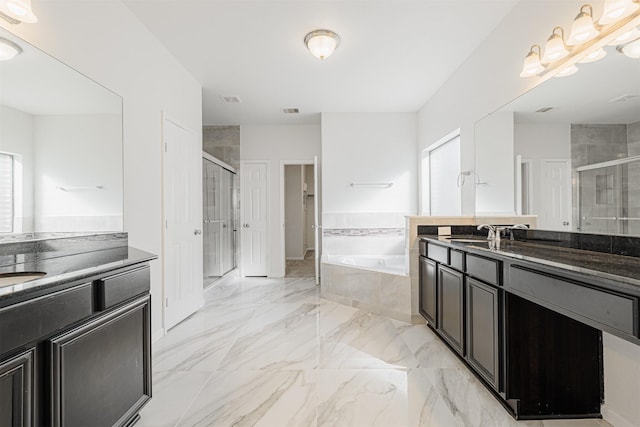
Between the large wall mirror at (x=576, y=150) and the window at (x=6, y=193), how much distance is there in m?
2.85

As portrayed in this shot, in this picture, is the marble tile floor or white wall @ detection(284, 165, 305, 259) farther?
white wall @ detection(284, 165, 305, 259)

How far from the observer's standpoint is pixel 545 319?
5.52 feet

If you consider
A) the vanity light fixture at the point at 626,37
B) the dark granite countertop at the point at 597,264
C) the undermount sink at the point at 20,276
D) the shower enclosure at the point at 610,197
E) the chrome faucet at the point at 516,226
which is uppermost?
the vanity light fixture at the point at 626,37

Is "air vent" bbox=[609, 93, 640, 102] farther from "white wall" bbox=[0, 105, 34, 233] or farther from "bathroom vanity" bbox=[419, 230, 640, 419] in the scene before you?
"white wall" bbox=[0, 105, 34, 233]

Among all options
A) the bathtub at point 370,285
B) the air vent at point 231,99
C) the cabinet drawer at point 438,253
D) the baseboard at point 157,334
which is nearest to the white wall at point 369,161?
the bathtub at point 370,285

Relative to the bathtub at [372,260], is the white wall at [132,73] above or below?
above

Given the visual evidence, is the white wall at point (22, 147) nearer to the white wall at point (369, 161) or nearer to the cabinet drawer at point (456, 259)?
the cabinet drawer at point (456, 259)

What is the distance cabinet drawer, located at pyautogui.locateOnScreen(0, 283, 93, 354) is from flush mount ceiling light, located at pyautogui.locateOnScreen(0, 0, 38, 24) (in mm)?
1242

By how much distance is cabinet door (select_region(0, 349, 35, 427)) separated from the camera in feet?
3.00

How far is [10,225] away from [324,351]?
2.00 meters

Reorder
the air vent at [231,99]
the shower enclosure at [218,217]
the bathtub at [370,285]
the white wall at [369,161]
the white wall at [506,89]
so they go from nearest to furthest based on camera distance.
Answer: the white wall at [506,89] → the bathtub at [370,285] → the air vent at [231,99] → the shower enclosure at [218,217] → the white wall at [369,161]

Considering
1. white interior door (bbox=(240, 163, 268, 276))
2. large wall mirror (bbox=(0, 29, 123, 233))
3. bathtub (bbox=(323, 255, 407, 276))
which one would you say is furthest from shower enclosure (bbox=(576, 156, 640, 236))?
white interior door (bbox=(240, 163, 268, 276))

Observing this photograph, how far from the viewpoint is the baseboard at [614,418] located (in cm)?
151

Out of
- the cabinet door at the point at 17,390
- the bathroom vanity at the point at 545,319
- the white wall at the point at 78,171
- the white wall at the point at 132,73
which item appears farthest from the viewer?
the white wall at the point at 132,73
